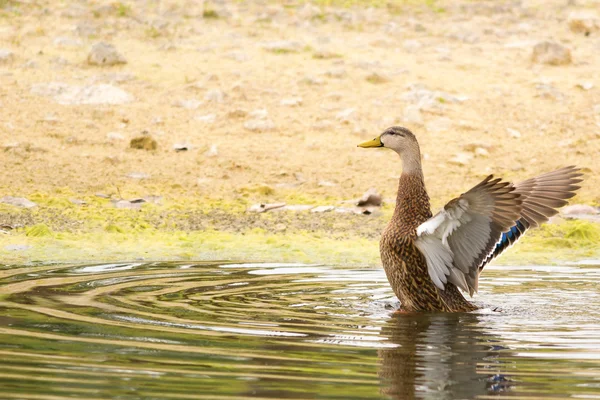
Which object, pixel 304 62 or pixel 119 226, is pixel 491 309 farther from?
pixel 304 62

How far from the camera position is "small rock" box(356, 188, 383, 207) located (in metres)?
12.4

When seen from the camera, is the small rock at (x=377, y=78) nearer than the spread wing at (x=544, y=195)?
No

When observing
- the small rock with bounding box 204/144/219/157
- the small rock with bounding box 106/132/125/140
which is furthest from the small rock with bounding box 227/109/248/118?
the small rock with bounding box 106/132/125/140

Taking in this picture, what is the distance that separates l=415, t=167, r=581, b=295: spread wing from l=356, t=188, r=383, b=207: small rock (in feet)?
13.0

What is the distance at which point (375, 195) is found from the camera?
490 inches

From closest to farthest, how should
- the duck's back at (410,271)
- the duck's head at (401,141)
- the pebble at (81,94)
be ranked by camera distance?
the duck's back at (410,271)
the duck's head at (401,141)
the pebble at (81,94)

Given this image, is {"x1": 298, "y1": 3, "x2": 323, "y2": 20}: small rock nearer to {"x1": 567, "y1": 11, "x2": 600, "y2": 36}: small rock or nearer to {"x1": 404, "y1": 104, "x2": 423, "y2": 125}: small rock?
{"x1": 404, "y1": 104, "x2": 423, "y2": 125}: small rock

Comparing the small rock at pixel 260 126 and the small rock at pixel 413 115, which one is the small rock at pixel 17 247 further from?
the small rock at pixel 413 115

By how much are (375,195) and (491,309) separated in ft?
14.7

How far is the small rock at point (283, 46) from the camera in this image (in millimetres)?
16375

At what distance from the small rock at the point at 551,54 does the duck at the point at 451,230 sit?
8083 millimetres

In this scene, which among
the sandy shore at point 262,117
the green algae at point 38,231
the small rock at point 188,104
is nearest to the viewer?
the green algae at point 38,231

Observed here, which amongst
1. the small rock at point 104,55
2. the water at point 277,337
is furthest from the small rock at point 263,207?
the small rock at point 104,55

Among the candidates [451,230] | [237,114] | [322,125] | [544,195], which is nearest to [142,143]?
[237,114]
